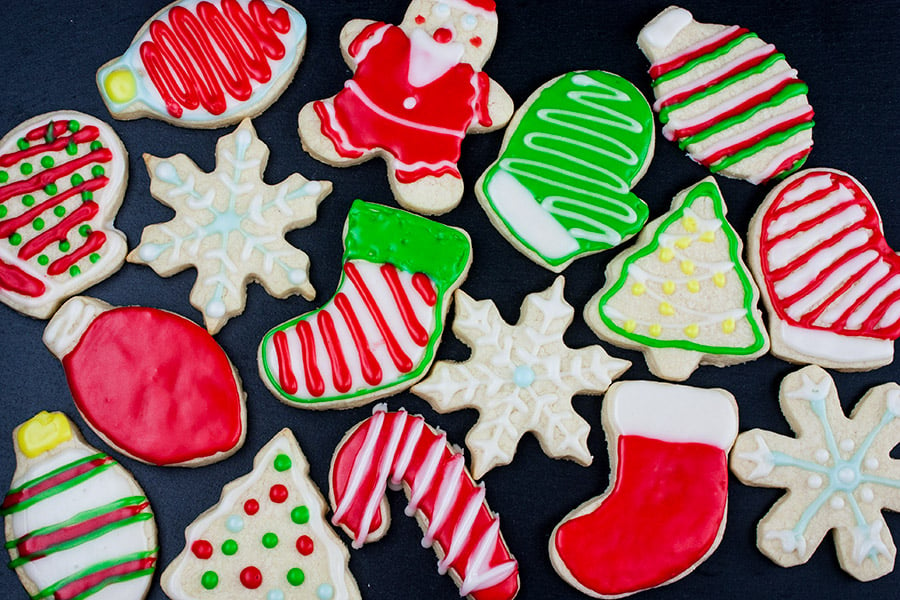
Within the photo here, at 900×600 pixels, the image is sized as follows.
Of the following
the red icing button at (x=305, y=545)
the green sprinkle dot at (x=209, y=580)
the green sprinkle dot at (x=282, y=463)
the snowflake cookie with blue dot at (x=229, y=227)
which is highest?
the snowflake cookie with blue dot at (x=229, y=227)

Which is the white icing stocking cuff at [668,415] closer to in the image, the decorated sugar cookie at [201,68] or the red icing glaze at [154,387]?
the red icing glaze at [154,387]

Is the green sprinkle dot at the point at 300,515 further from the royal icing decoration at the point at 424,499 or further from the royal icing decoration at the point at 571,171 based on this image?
the royal icing decoration at the point at 571,171

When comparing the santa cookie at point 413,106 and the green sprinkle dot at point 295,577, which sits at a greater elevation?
the santa cookie at point 413,106

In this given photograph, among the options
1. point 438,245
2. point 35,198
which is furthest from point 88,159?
point 438,245

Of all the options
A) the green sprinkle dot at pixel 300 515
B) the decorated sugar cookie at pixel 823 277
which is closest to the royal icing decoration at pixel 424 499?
the green sprinkle dot at pixel 300 515

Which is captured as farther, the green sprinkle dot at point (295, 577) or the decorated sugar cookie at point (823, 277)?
the decorated sugar cookie at point (823, 277)
